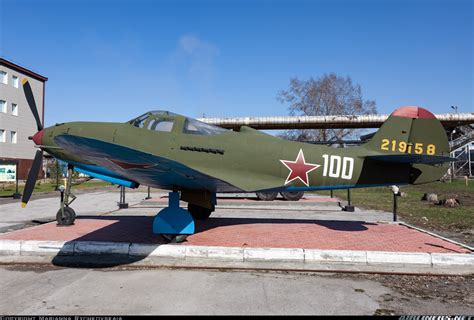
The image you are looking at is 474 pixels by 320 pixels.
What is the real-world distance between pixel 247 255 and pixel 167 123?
3.61 metres

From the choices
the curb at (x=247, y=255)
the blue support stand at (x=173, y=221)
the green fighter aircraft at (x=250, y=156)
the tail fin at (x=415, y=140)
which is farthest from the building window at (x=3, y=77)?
the tail fin at (x=415, y=140)

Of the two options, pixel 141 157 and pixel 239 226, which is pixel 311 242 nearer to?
pixel 239 226

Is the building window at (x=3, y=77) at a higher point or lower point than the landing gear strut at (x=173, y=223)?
higher

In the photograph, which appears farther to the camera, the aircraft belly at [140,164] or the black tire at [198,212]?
the black tire at [198,212]

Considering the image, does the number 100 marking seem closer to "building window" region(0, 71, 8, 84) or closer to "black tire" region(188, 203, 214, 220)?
"black tire" region(188, 203, 214, 220)

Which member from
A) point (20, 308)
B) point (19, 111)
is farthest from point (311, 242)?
point (19, 111)

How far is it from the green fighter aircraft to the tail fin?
0.02 m

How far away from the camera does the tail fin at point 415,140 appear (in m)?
8.20

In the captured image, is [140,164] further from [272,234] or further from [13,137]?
[13,137]

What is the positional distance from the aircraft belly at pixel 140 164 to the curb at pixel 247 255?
1349 millimetres

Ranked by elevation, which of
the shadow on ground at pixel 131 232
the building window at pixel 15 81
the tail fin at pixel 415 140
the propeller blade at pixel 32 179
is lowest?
the shadow on ground at pixel 131 232

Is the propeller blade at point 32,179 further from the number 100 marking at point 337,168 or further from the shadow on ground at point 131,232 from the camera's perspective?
the number 100 marking at point 337,168

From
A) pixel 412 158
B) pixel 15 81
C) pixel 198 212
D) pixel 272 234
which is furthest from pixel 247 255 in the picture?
pixel 15 81

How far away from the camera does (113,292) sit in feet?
15.6
